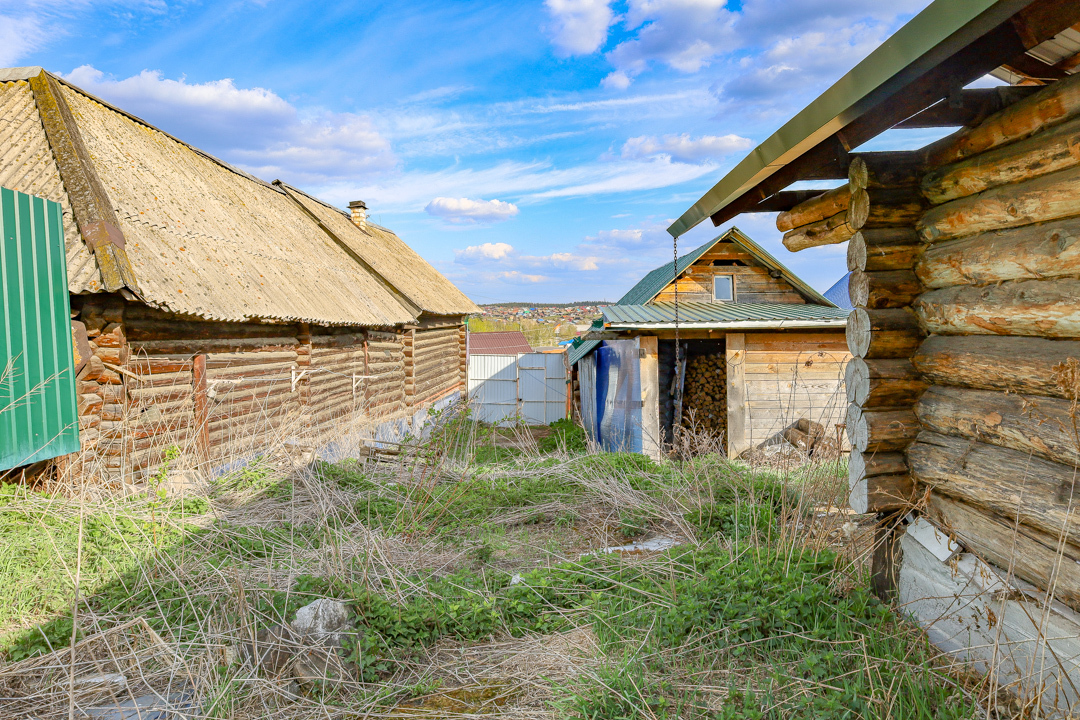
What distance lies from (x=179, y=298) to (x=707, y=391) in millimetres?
8965

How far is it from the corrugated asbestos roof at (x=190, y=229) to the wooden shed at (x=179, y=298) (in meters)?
0.02

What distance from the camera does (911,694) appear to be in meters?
2.62

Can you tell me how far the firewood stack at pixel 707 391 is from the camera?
38.4 ft

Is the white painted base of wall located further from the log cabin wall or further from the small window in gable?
the small window in gable

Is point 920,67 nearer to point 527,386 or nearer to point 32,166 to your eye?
point 32,166

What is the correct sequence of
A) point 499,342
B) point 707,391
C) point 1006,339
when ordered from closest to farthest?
point 1006,339
point 707,391
point 499,342

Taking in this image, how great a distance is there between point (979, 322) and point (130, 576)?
17.9 ft

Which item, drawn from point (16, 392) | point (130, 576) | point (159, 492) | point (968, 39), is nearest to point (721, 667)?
point (968, 39)

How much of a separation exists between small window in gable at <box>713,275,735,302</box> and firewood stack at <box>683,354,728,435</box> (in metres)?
1.49

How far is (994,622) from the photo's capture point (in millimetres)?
2404

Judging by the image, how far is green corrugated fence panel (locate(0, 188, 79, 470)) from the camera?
4727 mm

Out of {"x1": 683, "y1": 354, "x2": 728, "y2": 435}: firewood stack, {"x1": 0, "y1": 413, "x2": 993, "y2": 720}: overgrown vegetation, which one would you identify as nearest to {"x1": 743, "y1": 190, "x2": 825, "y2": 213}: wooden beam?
{"x1": 0, "y1": 413, "x2": 993, "y2": 720}: overgrown vegetation

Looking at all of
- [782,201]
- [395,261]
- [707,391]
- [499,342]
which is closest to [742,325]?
[707,391]

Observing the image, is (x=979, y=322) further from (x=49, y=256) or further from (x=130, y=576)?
(x=49, y=256)
